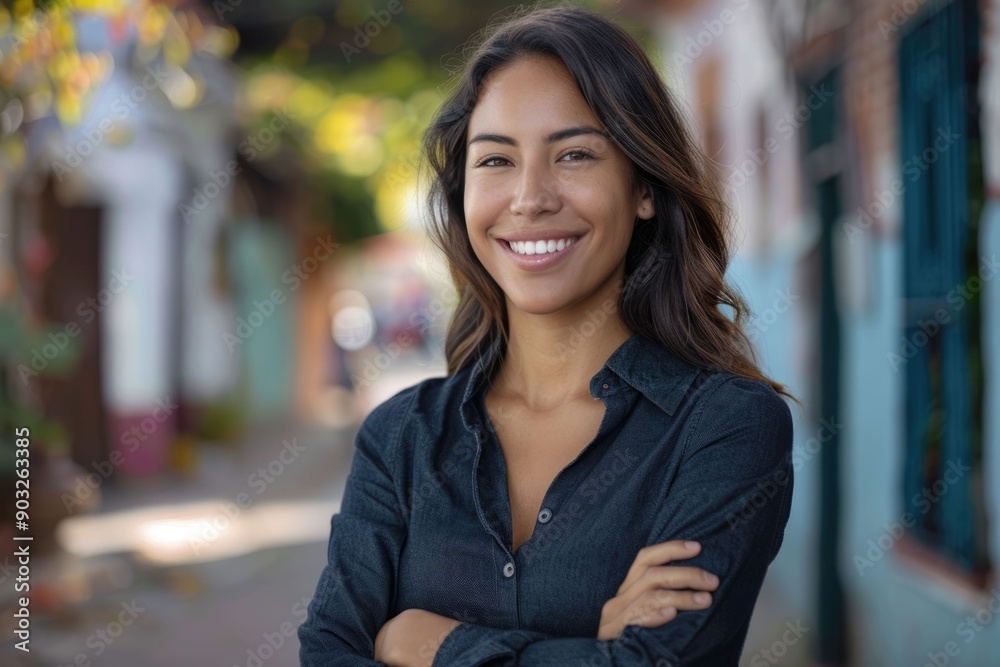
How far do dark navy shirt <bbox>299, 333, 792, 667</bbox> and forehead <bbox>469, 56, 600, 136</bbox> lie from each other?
469 millimetres

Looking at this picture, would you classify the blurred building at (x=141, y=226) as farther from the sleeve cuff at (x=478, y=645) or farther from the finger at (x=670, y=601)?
the finger at (x=670, y=601)

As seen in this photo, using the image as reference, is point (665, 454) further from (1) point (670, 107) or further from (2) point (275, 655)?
(2) point (275, 655)

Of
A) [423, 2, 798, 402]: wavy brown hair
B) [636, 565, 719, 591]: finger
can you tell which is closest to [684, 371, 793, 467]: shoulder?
A: [423, 2, 798, 402]: wavy brown hair

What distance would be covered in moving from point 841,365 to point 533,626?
13.1 feet

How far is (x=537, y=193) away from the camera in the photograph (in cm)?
205

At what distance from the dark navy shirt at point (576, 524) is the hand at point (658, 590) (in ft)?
0.07

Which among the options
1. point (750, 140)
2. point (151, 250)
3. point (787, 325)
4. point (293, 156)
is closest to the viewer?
point (787, 325)

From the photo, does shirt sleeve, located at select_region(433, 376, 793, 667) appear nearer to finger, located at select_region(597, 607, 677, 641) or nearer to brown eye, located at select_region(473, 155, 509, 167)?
finger, located at select_region(597, 607, 677, 641)

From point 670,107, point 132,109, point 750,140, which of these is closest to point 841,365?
point 750,140

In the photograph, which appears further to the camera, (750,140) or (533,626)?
(750,140)

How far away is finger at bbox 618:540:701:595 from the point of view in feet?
6.16

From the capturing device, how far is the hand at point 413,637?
6.57 ft

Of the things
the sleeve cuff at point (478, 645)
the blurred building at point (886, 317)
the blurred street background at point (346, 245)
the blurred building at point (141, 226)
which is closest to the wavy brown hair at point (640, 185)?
the blurred street background at point (346, 245)

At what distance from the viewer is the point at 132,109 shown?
9.39 metres
